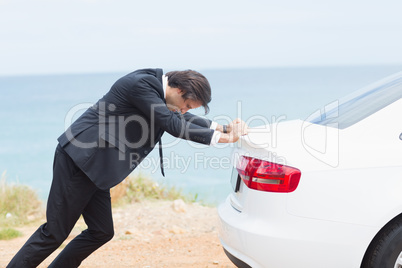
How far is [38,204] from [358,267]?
5.70 metres

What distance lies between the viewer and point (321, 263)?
117 inches

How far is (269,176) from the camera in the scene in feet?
10.1

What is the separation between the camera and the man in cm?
351

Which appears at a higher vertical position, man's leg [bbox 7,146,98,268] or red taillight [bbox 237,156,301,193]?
red taillight [bbox 237,156,301,193]

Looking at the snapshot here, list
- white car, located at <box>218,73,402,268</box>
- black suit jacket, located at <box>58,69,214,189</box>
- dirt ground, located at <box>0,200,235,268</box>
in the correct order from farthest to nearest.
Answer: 1. dirt ground, located at <box>0,200,235,268</box>
2. black suit jacket, located at <box>58,69,214,189</box>
3. white car, located at <box>218,73,402,268</box>

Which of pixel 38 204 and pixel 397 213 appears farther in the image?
pixel 38 204

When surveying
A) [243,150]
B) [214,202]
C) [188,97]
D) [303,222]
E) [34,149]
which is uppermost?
[188,97]

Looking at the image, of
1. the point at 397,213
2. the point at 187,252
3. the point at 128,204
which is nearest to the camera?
the point at 397,213

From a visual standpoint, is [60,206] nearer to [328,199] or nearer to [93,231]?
[93,231]

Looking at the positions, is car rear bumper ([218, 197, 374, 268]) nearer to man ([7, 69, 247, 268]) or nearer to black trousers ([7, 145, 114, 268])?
man ([7, 69, 247, 268])

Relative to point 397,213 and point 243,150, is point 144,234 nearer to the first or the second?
point 243,150

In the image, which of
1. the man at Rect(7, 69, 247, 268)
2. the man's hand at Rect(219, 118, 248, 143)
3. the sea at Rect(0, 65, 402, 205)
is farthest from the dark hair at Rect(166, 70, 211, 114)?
the sea at Rect(0, 65, 402, 205)

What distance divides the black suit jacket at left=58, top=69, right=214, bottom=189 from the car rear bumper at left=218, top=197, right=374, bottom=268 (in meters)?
0.80

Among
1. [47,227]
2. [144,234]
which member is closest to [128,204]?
[144,234]
